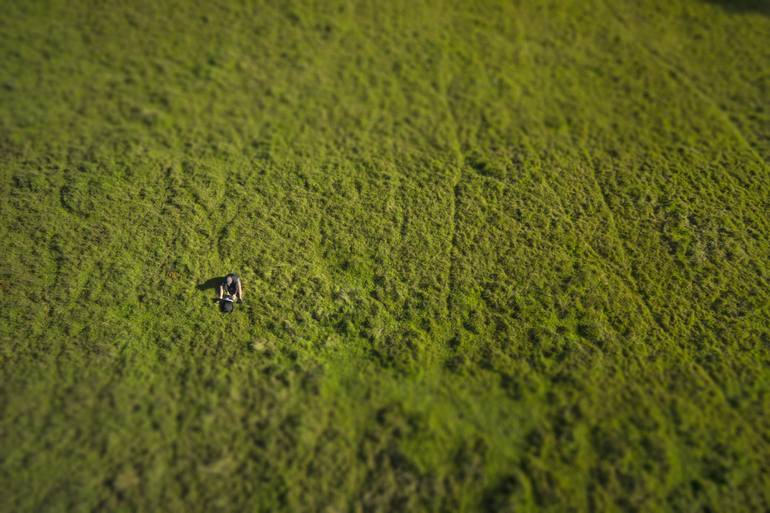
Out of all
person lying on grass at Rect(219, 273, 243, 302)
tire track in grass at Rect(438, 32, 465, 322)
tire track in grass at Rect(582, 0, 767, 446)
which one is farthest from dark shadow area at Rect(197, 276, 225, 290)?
tire track in grass at Rect(582, 0, 767, 446)

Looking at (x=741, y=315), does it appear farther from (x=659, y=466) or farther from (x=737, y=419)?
(x=659, y=466)

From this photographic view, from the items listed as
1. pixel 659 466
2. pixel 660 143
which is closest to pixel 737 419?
pixel 659 466

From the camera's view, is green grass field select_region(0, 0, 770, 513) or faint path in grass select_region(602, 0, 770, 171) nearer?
green grass field select_region(0, 0, 770, 513)

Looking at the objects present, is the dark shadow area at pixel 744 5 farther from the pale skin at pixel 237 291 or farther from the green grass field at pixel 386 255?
the pale skin at pixel 237 291

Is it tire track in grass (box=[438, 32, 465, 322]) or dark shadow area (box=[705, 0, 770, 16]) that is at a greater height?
dark shadow area (box=[705, 0, 770, 16])

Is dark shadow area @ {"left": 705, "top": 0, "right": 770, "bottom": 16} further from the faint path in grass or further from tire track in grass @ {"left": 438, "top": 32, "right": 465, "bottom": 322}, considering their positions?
tire track in grass @ {"left": 438, "top": 32, "right": 465, "bottom": 322}

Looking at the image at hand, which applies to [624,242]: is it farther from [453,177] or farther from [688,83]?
[688,83]
